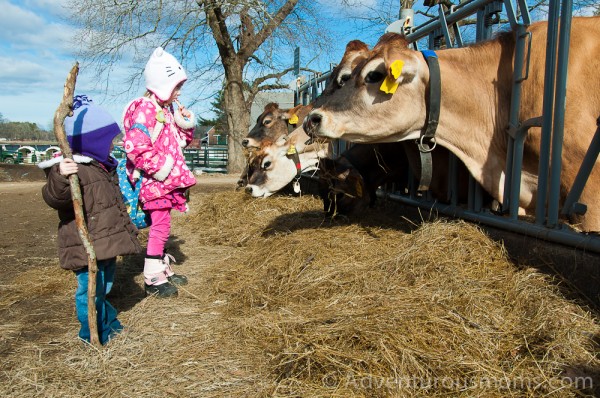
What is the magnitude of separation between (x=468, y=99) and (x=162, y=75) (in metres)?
2.18

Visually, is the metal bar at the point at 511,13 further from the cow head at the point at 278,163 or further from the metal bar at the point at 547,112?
the cow head at the point at 278,163

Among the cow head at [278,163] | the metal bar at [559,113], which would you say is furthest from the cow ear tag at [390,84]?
the cow head at [278,163]

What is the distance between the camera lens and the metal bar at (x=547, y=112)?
2.64m

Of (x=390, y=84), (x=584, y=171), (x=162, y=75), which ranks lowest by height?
(x=584, y=171)

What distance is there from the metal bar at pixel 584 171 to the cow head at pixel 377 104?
42.8 inches

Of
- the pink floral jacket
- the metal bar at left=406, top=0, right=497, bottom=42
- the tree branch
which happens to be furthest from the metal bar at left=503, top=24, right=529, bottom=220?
the tree branch

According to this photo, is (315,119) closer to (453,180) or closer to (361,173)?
(453,180)

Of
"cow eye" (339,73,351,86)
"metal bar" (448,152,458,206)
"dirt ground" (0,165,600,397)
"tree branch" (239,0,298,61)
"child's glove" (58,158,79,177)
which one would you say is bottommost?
"dirt ground" (0,165,600,397)

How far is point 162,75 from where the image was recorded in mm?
3486

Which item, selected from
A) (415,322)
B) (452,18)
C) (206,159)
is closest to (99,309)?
(415,322)

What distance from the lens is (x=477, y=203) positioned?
352 cm

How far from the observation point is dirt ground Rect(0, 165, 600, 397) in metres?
2.16

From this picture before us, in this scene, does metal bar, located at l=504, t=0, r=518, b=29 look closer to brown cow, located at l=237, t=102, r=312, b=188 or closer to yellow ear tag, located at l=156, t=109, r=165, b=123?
yellow ear tag, located at l=156, t=109, r=165, b=123

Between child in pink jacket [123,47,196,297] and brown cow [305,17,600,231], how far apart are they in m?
1.06
